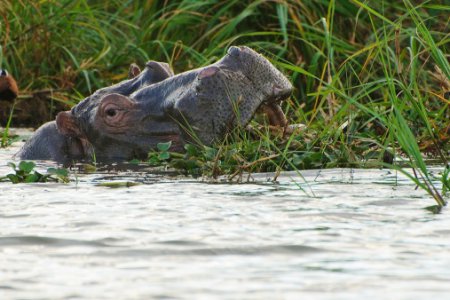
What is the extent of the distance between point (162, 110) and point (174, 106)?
0.64 ft

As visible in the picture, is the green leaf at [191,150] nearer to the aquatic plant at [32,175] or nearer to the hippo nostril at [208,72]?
the hippo nostril at [208,72]

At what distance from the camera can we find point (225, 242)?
3.24 meters

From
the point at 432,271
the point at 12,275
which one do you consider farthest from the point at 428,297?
the point at 12,275

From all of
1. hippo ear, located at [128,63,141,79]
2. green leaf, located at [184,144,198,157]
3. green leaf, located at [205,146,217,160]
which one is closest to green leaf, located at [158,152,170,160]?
green leaf, located at [184,144,198,157]

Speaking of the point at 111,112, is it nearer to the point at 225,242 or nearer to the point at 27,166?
the point at 27,166

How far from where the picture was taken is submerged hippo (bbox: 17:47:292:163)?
521cm

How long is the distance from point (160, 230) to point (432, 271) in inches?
37.8

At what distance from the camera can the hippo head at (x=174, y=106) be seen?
5.20 metres

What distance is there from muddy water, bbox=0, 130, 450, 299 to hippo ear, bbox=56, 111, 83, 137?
4.31ft

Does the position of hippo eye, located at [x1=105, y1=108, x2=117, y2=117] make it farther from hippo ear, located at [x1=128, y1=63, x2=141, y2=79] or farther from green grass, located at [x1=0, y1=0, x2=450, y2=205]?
green grass, located at [x1=0, y1=0, x2=450, y2=205]

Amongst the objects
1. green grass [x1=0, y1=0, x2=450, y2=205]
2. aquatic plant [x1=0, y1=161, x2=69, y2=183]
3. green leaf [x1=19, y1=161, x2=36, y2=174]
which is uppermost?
green grass [x1=0, y1=0, x2=450, y2=205]

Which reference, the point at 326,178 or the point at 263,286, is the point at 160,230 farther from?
the point at 326,178

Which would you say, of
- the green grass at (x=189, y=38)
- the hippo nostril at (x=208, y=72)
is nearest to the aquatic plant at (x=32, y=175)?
the hippo nostril at (x=208, y=72)

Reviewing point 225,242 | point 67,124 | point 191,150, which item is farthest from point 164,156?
point 225,242
